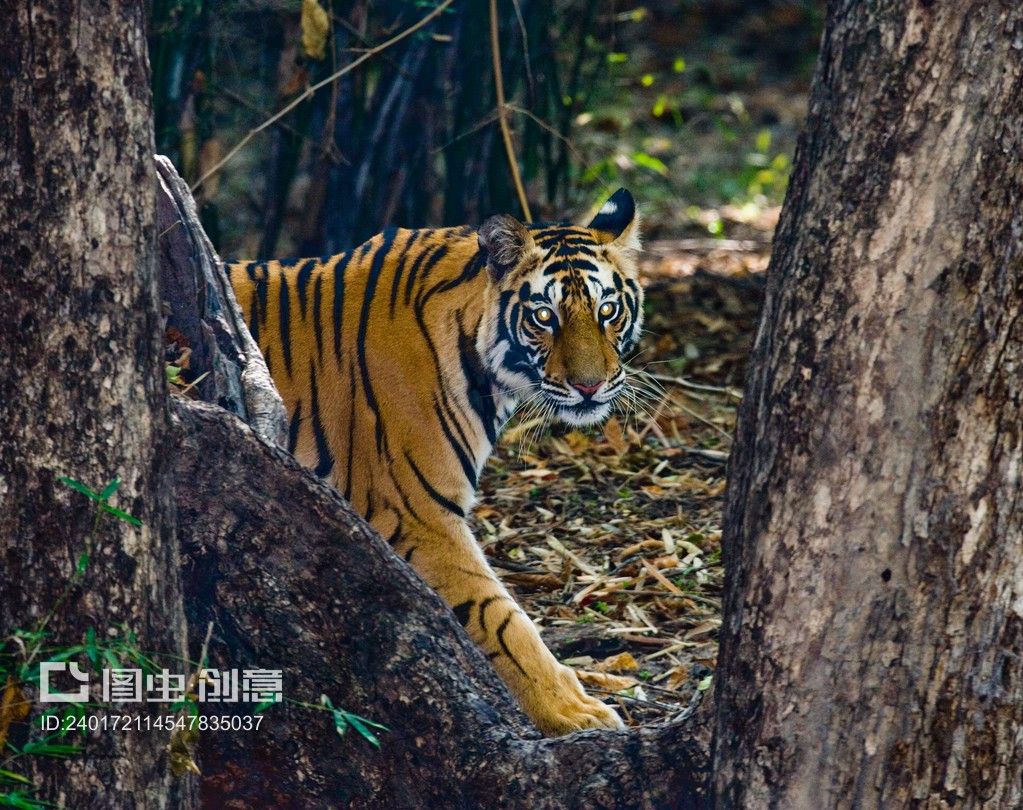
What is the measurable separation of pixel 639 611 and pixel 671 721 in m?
1.73

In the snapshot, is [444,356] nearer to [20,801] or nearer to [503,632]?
[503,632]

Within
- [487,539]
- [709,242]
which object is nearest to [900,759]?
[487,539]

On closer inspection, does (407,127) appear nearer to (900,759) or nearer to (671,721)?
(671,721)

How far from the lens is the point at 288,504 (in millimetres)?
2693

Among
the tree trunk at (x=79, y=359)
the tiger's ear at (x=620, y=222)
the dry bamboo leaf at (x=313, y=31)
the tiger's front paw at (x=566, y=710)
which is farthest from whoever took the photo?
the dry bamboo leaf at (x=313, y=31)

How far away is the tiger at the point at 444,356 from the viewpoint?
388 cm

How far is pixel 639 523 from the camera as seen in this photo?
493 cm

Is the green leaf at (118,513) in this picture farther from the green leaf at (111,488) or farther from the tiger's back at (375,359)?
the tiger's back at (375,359)

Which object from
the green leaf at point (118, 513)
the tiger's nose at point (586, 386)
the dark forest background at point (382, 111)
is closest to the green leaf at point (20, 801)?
the green leaf at point (118, 513)

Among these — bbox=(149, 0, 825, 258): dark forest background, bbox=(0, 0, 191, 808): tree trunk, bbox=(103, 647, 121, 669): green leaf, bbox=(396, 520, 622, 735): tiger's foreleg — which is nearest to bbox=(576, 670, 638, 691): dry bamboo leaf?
bbox=(396, 520, 622, 735): tiger's foreleg

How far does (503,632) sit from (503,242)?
1012 mm

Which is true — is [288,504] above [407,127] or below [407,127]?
below

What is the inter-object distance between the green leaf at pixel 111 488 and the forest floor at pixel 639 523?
175 cm

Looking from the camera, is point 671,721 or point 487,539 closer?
point 671,721
